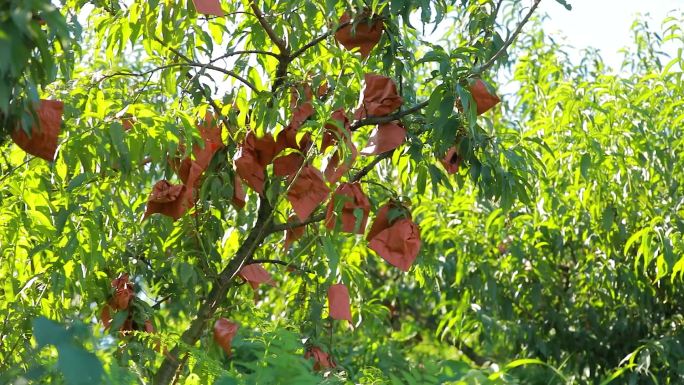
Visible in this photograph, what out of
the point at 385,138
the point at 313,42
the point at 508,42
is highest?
the point at 313,42

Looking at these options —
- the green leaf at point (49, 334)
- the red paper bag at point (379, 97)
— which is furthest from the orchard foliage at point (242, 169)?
the green leaf at point (49, 334)

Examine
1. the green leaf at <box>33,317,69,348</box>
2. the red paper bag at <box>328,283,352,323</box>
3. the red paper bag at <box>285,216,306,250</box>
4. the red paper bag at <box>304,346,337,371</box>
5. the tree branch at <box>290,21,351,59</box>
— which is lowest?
the green leaf at <box>33,317,69,348</box>

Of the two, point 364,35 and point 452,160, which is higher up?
point 364,35

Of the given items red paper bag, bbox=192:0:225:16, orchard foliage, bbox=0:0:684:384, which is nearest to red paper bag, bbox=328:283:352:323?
orchard foliage, bbox=0:0:684:384

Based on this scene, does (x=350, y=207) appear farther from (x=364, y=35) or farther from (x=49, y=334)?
(x=49, y=334)

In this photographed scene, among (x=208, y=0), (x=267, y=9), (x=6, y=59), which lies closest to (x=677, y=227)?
(x=267, y=9)

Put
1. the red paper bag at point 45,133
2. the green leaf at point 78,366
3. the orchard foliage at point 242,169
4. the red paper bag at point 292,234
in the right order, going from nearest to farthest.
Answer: the green leaf at point 78,366
the red paper bag at point 45,133
the orchard foliage at point 242,169
the red paper bag at point 292,234

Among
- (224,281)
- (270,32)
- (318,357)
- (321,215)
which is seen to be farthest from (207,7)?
(318,357)

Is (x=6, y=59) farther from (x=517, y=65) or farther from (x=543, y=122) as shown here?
(x=517, y=65)

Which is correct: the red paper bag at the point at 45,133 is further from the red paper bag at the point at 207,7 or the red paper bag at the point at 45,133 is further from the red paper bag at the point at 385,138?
the red paper bag at the point at 385,138

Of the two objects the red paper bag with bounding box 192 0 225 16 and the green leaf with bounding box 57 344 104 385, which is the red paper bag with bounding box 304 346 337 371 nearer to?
the red paper bag with bounding box 192 0 225 16

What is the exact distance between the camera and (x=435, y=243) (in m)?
4.32

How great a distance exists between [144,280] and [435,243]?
163 cm

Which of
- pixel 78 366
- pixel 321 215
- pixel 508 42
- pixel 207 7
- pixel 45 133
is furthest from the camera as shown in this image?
pixel 321 215
